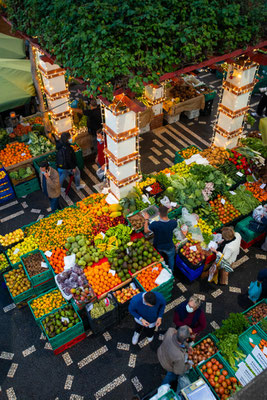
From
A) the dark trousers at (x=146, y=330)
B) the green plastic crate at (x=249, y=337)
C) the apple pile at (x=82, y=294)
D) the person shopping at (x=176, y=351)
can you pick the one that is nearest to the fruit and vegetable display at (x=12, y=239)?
the apple pile at (x=82, y=294)

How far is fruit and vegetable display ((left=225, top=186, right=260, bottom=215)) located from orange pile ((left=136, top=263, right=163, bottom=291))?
3.01m

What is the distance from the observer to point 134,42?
672 cm

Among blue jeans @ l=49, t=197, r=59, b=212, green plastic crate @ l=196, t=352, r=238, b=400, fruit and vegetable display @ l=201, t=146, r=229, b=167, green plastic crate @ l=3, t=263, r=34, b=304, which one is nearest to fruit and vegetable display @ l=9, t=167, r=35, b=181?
blue jeans @ l=49, t=197, r=59, b=212

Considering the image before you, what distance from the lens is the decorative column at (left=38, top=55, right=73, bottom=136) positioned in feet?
33.6

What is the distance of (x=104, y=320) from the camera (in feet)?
23.8

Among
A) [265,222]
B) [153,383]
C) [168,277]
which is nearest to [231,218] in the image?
[265,222]

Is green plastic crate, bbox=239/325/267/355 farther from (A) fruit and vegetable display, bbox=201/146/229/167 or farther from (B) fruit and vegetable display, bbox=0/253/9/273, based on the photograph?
(B) fruit and vegetable display, bbox=0/253/9/273

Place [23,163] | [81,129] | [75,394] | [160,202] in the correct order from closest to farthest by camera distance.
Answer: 1. [75,394]
2. [160,202]
3. [23,163]
4. [81,129]

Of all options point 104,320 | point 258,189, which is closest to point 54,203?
point 104,320

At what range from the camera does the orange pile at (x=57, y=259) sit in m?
7.80

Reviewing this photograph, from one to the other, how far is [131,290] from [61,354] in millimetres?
1994

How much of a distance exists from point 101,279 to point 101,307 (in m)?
0.62

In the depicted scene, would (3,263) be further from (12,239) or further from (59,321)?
(59,321)

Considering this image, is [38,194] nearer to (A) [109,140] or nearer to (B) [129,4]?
(A) [109,140]
